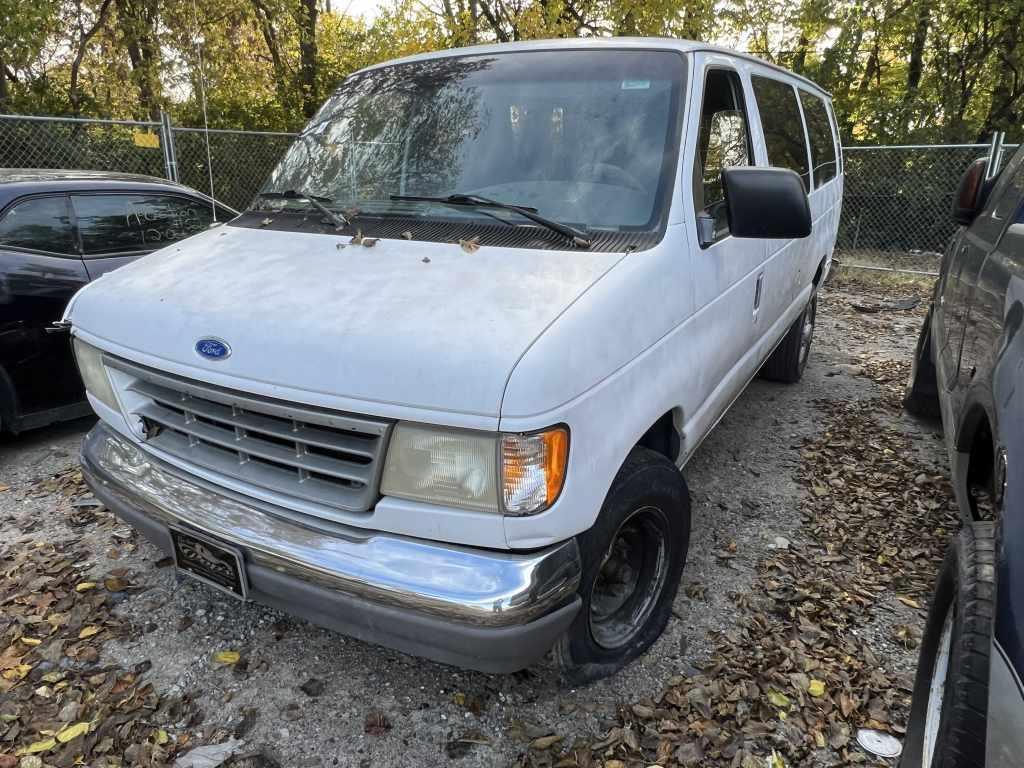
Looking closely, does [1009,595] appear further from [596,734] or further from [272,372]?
[272,372]

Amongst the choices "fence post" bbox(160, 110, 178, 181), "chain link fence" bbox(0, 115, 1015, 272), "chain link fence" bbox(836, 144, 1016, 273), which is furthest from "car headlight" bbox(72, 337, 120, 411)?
"chain link fence" bbox(836, 144, 1016, 273)

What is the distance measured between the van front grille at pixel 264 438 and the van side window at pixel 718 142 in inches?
63.1

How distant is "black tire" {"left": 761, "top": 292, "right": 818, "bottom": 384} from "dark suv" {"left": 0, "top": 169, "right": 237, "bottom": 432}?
4779 mm

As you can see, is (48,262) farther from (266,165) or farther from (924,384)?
(266,165)

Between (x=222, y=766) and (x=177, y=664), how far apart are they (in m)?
0.56

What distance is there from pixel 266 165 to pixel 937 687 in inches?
389

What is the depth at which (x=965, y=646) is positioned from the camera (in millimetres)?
1647

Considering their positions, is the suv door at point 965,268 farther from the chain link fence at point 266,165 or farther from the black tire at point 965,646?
the chain link fence at point 266,165

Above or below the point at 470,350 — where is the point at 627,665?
below

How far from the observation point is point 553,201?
2623 mm

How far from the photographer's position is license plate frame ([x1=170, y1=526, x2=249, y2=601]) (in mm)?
2168

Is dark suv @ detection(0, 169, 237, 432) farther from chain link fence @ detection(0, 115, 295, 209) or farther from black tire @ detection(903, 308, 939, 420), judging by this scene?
black tire @ detection(903, 308, 939, 420)

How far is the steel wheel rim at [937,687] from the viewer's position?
193 centimetres

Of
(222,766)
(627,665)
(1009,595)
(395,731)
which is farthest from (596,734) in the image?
(1009,595)
